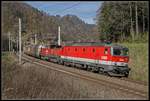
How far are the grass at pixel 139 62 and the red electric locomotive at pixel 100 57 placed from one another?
89 centimetres

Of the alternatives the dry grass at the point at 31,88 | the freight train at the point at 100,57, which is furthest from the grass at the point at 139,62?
the dry grass at the point at 31,88

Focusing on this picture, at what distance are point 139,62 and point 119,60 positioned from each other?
Answer: 3291 mm

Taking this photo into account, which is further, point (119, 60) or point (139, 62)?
point (139, 62)

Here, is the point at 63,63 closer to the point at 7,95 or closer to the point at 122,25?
the point at 122,25

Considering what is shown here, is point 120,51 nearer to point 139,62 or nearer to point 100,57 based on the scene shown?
point 100,57

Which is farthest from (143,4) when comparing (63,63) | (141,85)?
(141,85)

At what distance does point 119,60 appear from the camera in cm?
2497

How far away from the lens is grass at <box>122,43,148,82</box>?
24095mm

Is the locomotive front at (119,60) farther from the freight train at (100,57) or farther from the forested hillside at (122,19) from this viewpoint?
the forested hillside at (122,19)

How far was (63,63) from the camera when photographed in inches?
1521

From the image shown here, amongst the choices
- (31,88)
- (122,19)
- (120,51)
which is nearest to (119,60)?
(120,51)

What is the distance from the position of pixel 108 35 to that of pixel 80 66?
18055 millimetres

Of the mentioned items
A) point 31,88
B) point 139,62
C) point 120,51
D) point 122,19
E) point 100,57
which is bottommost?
point 139,62

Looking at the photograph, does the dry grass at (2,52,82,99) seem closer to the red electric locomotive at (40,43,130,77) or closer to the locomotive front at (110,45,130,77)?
the locomotive front at (110,45,130,77)
